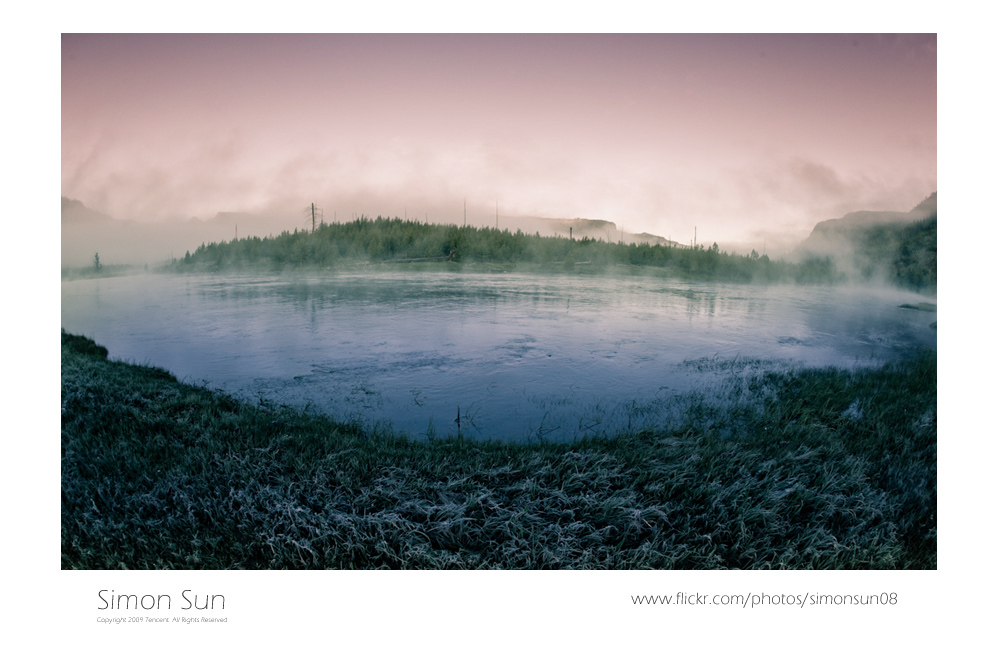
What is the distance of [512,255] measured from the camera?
3522 cm

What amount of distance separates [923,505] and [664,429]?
2292mm

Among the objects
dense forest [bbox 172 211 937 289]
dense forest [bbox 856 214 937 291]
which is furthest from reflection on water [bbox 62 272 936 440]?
dense forest [bbox 172 211 937 289]

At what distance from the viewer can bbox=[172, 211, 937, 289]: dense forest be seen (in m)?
8.74

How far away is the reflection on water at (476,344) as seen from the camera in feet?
21.6

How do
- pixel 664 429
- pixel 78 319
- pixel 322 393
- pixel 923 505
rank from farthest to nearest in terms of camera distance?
pixel 78 319 → pixel 322 393 → pixel 664 429 → pixel 923 505

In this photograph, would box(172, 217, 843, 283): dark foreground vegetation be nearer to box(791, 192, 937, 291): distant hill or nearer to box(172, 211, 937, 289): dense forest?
box(172, 211, 937, 289): dense forest

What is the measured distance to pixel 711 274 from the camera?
27.2 m

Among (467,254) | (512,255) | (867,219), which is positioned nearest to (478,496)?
(867,219)

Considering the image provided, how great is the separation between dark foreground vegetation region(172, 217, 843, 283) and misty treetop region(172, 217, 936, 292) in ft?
0.12

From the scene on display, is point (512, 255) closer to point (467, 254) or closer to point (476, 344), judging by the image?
point (467, 254)

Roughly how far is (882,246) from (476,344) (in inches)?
305
